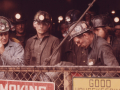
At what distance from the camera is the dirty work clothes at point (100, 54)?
359cm

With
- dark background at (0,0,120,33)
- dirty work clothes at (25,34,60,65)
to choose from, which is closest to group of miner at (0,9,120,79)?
dirty work clothes at (25,34,60,65)

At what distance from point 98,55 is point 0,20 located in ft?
7.20

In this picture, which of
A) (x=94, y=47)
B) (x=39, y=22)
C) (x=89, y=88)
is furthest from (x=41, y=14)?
(x=89, y=88)

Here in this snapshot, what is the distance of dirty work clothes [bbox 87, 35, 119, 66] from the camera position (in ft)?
11.8

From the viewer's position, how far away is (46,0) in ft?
26.1

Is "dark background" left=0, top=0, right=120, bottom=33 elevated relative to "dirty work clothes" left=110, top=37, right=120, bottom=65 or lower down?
elevated

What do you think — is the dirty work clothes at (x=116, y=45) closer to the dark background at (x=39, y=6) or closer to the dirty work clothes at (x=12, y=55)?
the dirty work clothes at (x=12, y=55)

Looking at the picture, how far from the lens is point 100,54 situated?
3709 mm

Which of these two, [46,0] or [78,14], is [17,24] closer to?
[78,14]

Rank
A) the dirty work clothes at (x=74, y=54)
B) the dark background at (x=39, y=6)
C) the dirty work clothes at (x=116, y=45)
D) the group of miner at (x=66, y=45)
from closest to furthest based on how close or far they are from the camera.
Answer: the group of miner at (x=66, y=45)
the dirty work clothes at (x=74, y=54)
the dirty work clothes at (x=116, y=45)
the dark background at (x=39, y=6)

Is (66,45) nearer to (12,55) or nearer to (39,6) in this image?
(12,55)

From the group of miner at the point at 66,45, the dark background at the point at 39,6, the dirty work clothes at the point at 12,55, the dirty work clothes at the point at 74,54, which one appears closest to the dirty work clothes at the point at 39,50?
the group of miner at the point at 66,45

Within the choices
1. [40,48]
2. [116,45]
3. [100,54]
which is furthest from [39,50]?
[116,45]

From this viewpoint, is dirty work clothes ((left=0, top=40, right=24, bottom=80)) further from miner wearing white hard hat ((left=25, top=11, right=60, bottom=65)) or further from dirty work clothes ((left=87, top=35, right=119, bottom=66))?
dirty work clothes ((left=87, top=35, right=119, bottom=66))
